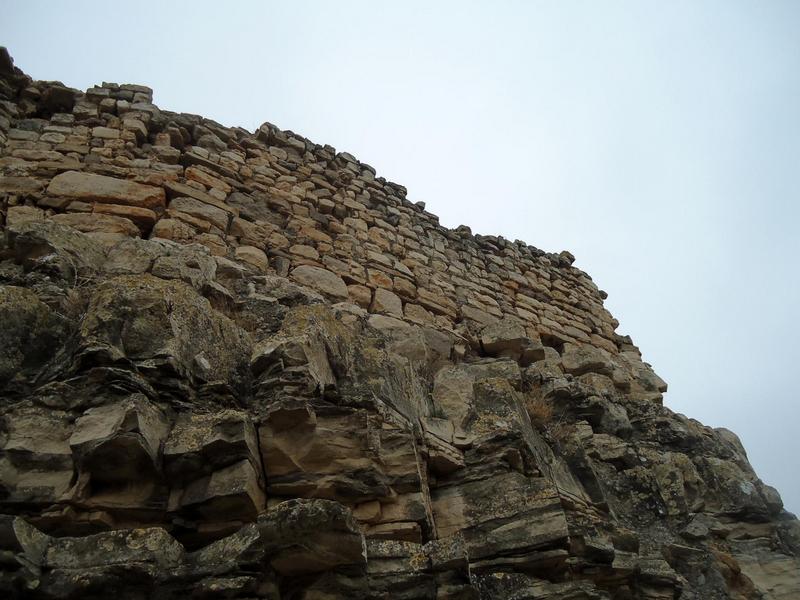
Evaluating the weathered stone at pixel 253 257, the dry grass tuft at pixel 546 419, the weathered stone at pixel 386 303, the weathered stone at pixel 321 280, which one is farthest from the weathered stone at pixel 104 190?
the dry grass tuft at pixel 546 419

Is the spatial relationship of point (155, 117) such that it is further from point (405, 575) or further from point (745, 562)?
point (745, 562)

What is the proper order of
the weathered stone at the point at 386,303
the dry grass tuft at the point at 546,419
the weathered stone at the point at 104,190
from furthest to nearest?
the weathered stone at the point at 386,303
the weathered stone at the point at 104,190
the dry grass tuft at the point at 546,419

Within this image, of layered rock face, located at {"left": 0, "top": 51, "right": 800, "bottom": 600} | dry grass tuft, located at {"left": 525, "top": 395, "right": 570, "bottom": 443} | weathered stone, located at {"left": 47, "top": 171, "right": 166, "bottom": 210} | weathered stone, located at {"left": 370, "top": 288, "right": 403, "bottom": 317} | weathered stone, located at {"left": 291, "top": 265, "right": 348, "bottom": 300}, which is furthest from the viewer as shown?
weathered stone, located at {"left": 370, "top": 288, "right": 403, "bottom": 317}

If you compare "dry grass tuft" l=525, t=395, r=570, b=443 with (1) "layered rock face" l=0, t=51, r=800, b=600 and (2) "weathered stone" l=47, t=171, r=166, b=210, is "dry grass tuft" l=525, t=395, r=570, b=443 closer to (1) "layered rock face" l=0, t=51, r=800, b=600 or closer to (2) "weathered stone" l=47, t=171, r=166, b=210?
(1) "layered rock face" l=0, t=51, r=800, b=600

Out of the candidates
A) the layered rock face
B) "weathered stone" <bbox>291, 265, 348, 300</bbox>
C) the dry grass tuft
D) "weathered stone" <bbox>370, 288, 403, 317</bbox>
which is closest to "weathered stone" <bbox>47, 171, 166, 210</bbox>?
Answer: the layered rock face

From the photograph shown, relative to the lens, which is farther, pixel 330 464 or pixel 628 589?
pixel 628 589

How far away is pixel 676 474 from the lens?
5.26 metres

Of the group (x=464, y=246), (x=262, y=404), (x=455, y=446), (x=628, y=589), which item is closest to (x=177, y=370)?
(x=262, y=404)

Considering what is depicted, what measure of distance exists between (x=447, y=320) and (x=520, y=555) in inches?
144

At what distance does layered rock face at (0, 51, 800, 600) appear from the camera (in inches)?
103

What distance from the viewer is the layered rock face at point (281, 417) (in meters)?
2.62

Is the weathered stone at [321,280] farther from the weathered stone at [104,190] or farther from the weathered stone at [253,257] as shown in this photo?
the weathered stone at [104,190]

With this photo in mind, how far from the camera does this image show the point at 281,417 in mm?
3096

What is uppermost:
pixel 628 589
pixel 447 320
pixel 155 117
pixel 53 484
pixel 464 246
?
pixel 155 117
